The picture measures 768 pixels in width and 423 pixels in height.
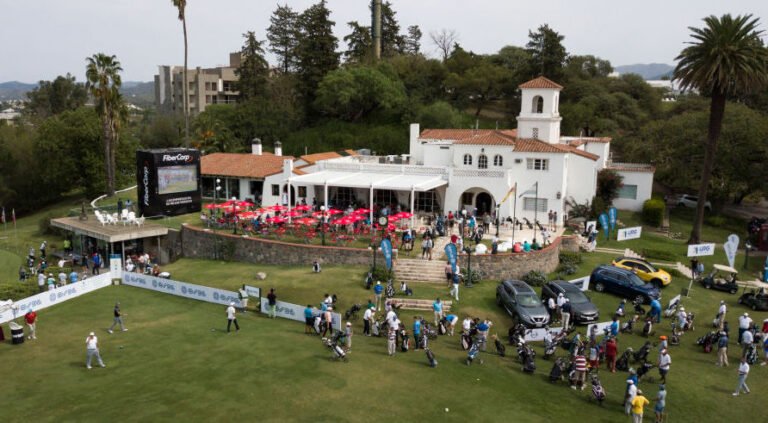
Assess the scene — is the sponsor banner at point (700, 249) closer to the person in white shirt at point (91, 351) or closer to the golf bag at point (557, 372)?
the golf bag at point (557, 372)

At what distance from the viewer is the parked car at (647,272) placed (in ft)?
98.9

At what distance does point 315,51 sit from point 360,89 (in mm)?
11447

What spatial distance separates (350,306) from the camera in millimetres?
26688

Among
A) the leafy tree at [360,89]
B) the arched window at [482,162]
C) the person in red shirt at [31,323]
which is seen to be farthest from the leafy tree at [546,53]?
the person in red shirt at [31,323]

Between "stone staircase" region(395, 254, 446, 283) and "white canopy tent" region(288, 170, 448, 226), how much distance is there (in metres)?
7.52

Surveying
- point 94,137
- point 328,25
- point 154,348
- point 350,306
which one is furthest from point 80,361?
point 328,25

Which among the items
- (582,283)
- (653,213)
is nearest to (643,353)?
(582,283)

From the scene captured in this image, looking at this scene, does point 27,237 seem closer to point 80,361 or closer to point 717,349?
point 80,361

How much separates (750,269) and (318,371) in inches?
1188

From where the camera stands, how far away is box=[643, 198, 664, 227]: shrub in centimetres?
4350

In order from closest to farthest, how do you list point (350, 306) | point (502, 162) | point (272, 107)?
point (350, 306)
point (502, 162)
point (272, 107)

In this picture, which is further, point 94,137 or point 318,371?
point 94,137

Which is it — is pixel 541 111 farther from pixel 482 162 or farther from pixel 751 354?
pixel 751 354

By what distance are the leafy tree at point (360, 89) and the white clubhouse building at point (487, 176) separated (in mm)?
22837
